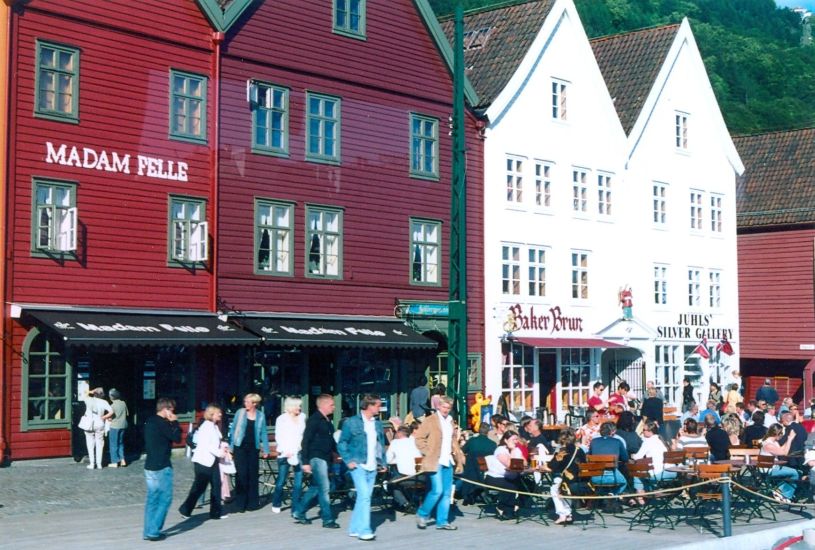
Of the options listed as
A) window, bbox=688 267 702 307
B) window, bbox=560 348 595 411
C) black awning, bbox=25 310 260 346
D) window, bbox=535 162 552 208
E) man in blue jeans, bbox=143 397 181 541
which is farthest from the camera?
window, bbox=688 267 702 307

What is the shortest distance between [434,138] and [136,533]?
20.0 m

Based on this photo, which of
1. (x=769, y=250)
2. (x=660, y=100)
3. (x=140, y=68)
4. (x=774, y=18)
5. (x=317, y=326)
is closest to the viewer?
(x=140, y=68)

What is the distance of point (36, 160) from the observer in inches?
1029

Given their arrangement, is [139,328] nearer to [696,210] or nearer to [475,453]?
[475,453]

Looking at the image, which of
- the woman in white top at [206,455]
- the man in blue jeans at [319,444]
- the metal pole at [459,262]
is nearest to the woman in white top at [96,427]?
the metal pole at [459,262]

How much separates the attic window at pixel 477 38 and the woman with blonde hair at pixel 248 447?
2344cm

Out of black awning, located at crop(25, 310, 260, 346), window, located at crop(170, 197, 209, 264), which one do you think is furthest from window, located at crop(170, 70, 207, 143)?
black awning, located at crop(25, 310, 260, 346)

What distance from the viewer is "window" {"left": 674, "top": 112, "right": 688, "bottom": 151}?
148 ft

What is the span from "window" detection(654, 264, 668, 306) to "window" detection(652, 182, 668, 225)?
5.12 feet

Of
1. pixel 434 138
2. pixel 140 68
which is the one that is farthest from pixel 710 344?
pixel 140 68

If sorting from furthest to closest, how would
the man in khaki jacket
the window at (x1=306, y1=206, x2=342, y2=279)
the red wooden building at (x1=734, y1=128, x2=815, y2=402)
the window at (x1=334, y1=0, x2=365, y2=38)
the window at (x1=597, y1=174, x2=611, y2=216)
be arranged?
1. the red wooden building at (x1=734, y1=128, x2=815, y2=402)
2. the window at (x1=597, y1=174, x2=611, y2=216)
3. the window at (x1=334, y1=0, x2=365, y2=38)
4. the window at (x1=306, y1=206, x2=342, y2=279)
5. the man in khaki jacket

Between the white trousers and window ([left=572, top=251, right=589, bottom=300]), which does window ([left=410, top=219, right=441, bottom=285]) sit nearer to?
window ([left=572, top=251, right=589, bottom=300])

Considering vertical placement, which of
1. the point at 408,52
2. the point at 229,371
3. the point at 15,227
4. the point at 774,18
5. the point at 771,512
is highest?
the point at 774,18

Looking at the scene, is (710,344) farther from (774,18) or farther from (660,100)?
(774,18)
